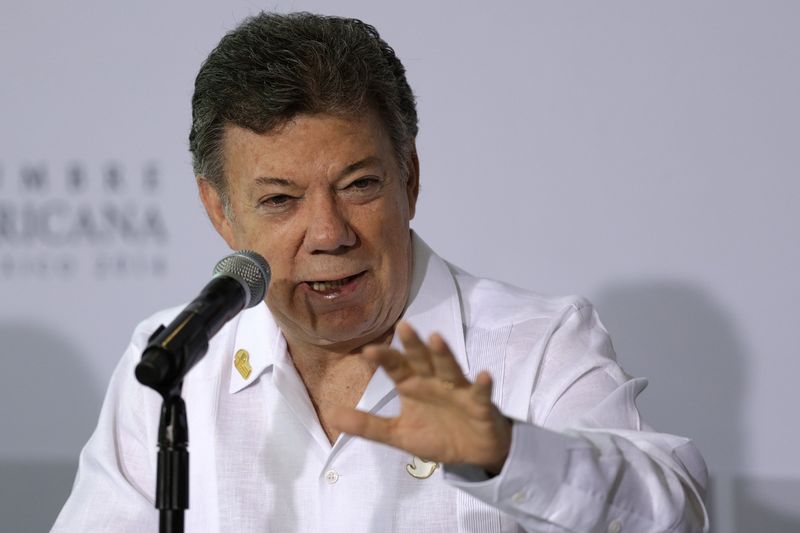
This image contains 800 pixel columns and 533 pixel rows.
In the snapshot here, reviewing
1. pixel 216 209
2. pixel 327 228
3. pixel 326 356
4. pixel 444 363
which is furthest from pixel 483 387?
pixel 216 209

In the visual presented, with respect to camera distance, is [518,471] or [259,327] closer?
[518,471]

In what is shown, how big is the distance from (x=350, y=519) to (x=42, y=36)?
1604 millimetres

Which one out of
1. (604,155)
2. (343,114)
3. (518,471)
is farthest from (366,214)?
(604,155)

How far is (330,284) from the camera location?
208 centimetres

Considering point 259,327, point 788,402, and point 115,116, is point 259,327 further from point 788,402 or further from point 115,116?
point 788,402

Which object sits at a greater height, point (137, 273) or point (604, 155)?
point (604, 155)

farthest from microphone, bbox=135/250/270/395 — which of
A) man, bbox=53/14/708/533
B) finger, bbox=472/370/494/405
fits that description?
man, bbox=53/14/708/533

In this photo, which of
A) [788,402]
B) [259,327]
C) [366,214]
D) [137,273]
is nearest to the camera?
[366,214]

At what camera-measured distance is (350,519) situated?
2080 millimetres

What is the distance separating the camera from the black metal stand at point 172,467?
1390mm

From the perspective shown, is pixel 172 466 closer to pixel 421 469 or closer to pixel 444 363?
pixel 444 363

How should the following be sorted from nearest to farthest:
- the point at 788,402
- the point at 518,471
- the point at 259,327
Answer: the point at 518,471 → the point at 259,327 → the point at 788,402

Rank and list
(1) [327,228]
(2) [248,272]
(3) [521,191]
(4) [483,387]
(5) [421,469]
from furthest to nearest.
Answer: (3) [521,191], (5) [421,469], (1) [327,228], (2) [248,272], (4) [483,387]

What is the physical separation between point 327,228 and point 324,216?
25 mm
